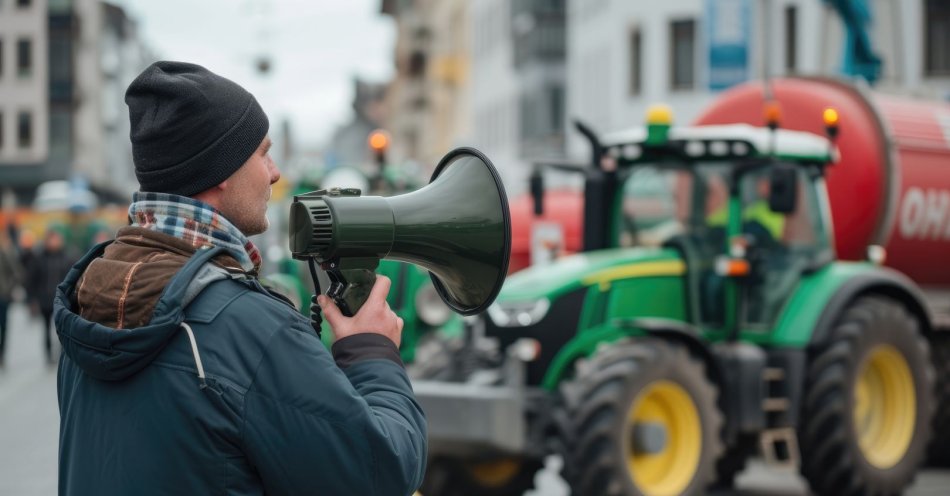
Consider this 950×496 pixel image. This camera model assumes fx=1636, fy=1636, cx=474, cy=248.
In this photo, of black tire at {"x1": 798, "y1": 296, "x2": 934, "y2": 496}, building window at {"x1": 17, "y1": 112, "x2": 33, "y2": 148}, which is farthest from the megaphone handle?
building window at {"x1": 17, "y1": 112, "x2": 33, "y2": 148}

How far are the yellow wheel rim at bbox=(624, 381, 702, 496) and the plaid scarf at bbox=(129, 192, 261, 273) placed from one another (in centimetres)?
606

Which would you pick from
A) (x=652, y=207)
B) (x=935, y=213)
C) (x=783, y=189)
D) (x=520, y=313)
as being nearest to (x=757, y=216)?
(x=783, y=189)

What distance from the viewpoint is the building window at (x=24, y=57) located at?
180ft

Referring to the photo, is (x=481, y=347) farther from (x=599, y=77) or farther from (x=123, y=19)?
(x=123, y=19)

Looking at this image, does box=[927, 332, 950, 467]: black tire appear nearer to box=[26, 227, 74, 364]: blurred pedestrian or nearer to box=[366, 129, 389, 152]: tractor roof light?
box=[366, 129, 389, 152]: tractor roof light

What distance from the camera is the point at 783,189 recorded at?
977 cm

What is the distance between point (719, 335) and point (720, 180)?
98 cm

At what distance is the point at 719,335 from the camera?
1030 cm

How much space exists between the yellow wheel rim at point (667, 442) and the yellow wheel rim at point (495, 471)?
124 centimetres

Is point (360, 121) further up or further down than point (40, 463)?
further up

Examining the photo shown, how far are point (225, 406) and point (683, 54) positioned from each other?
127 feet

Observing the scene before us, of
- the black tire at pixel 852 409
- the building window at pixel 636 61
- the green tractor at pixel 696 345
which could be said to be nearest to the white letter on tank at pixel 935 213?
the green tractor at pixel 696 345

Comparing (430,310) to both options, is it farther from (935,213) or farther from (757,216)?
(757,216)

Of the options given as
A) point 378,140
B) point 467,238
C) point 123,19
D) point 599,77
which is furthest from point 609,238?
point 123,19
